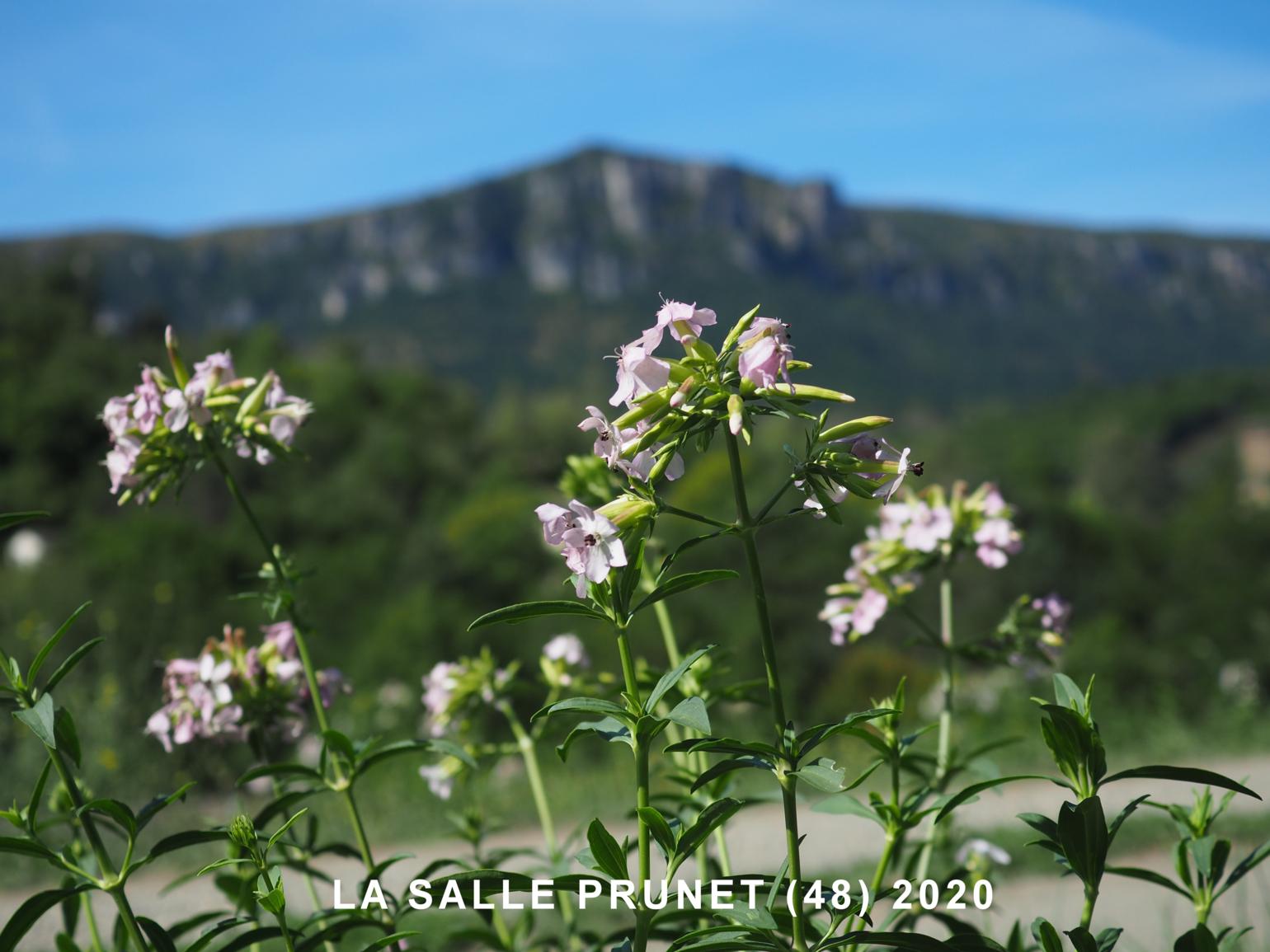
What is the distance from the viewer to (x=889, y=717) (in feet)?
6.03

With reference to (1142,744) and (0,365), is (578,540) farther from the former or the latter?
(0,365)

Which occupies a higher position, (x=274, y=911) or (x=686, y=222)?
(x=686, y=222)

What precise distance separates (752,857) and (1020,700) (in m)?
5.21

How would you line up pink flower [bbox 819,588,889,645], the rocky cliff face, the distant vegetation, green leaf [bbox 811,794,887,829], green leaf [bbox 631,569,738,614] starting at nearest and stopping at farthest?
1. green leaf [bbox 631,569,738,614]
2. green leaf [bbox 811,794,887,829]
3. pink flower [bbox 819,588,889,645]
4. the distant vegetation
5. the rocky cliff face

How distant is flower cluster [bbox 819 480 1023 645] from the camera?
2.50 metres

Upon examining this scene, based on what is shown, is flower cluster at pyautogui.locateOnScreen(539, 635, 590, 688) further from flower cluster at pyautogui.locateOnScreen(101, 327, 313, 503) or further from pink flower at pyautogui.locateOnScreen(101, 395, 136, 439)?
pink flower at pyautogui.locateOnScreen(101, 395, 136, 439)

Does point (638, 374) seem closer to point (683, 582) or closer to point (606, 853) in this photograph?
point (683, 582)

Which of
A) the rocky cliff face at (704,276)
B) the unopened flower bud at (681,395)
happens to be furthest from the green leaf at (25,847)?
the rocky cliff face at (704,276)

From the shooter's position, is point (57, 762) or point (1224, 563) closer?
point (57, 762)

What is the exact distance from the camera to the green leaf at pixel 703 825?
1415mm

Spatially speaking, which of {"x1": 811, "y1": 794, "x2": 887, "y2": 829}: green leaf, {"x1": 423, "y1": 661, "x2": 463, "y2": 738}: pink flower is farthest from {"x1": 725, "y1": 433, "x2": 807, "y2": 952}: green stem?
{"x1": 423, "y1": 661, "x2": 463, "y2": 738}: pink flower

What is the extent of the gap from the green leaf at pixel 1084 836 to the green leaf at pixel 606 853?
0.56m

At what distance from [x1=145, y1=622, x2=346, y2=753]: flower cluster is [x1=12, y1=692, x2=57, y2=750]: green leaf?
690mm

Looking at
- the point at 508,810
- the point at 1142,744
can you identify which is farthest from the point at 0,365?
the point at 1142,744
